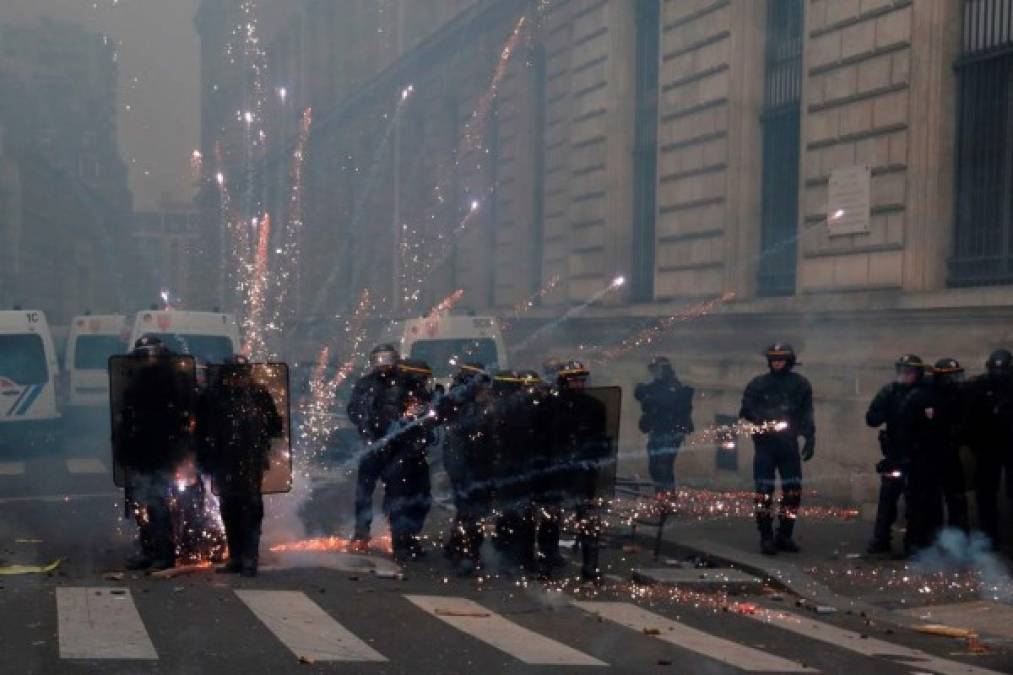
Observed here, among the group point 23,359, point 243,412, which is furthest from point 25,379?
point 243,412

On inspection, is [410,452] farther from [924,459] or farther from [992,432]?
[992,432]

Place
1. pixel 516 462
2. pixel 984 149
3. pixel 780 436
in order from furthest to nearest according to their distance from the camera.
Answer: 1. pixel 984 149
2. pixel 780 436
3. pixel 516 462

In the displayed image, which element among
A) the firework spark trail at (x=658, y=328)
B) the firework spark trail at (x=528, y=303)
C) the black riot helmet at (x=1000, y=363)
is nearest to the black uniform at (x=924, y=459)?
the black riot helmet at (x=1000, y=363)

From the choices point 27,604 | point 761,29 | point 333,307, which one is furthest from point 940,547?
point 333,307

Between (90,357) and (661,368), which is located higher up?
(661,368)

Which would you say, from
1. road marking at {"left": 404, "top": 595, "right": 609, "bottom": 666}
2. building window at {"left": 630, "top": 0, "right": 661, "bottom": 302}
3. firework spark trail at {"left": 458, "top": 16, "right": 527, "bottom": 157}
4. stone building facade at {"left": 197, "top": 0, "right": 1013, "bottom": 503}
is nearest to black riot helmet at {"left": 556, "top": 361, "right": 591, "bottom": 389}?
road marking at {"left": 404, "top": 595, "right": 609, "bottom": 666}

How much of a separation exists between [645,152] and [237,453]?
13359mm

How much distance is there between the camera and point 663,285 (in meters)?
20.9

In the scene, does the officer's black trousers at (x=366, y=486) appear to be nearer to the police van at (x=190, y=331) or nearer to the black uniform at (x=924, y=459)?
the black uniform at (x=924, y=459)

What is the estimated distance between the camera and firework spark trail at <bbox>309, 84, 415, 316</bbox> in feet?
117

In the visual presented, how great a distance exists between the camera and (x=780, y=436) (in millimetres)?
12031

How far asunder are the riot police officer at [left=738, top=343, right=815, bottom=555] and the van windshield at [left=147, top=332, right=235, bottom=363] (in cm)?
1088

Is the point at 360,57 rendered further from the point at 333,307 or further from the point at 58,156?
the point at 58,156

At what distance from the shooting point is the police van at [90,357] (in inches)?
966
